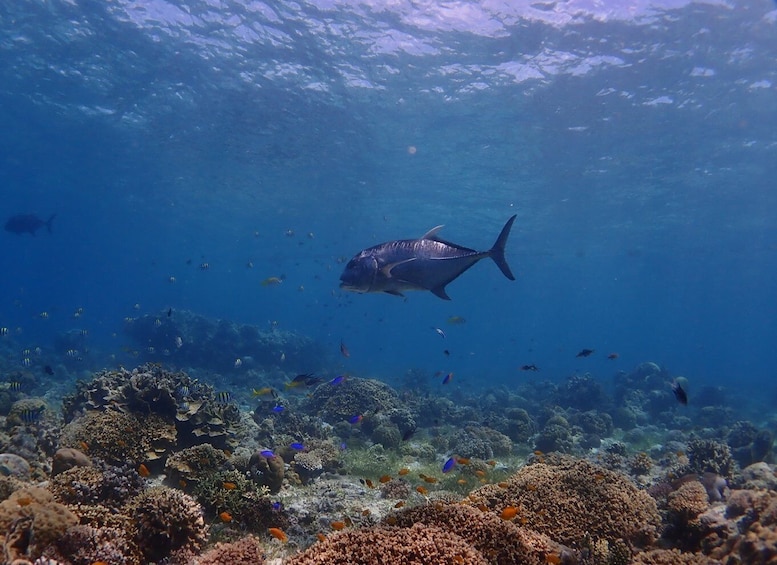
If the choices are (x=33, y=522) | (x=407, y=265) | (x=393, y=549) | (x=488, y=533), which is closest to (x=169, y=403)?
(x=33, y=522)

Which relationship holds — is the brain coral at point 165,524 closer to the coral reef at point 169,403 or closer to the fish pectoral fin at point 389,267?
the coral reef at point 169,403

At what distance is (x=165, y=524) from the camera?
17.4ft

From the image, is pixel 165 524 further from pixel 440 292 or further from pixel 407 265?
pixel 440 292

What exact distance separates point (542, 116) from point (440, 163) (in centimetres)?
835

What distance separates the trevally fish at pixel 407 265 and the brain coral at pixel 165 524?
349cm

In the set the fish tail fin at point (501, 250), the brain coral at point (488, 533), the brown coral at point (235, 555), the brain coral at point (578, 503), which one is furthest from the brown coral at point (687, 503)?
the brown coral at point (235, 555)

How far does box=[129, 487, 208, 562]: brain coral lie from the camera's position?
17.3 ft

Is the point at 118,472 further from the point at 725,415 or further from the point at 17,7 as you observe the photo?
the point at 725,415

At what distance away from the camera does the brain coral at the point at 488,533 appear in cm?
462

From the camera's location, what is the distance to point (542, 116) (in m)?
24.5

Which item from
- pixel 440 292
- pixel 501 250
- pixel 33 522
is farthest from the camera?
pixel 440 292

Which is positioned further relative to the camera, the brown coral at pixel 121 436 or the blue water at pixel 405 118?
the blue water at pixel 405 118

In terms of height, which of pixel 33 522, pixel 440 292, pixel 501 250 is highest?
pixel 501 250

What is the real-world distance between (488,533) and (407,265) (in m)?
3.37
